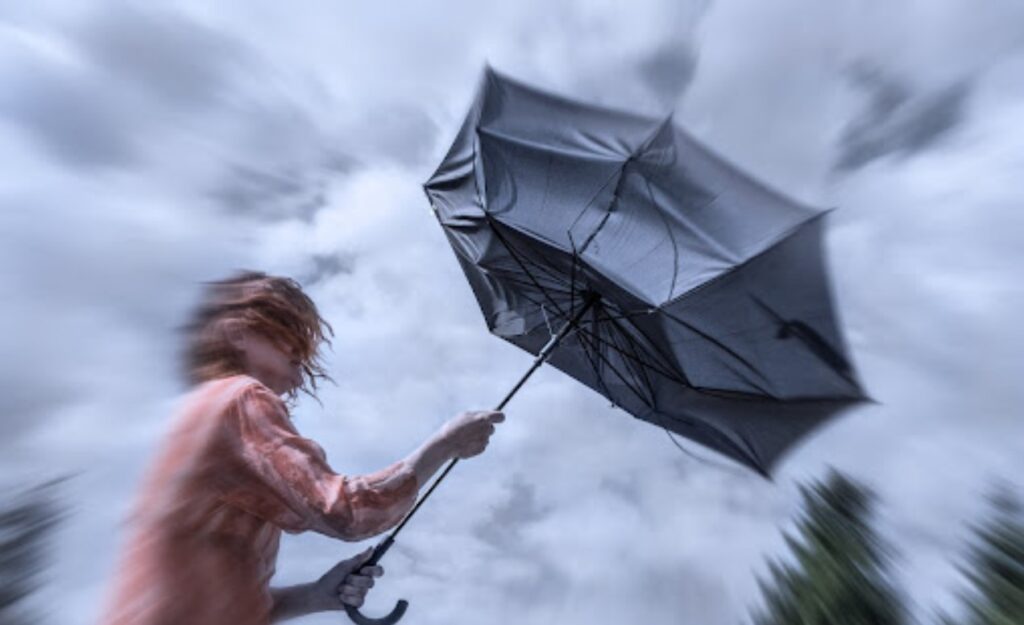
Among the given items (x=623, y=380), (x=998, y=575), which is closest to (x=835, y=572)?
(x=998, y=575)

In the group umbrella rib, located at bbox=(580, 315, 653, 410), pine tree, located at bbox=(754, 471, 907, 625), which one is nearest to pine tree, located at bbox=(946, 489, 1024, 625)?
pine tree, located at bbox=(754, 471, 907, 625)

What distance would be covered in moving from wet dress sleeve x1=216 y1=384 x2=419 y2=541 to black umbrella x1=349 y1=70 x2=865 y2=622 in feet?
5.55

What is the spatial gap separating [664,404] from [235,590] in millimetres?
2998

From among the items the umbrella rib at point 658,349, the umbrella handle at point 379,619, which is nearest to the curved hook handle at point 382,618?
the umbrella handle at point 379,619

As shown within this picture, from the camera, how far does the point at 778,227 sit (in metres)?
3.25

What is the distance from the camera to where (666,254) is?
337 centimetres

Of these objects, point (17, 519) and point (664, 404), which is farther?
point (17, 519)

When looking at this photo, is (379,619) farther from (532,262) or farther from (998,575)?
(998,575)

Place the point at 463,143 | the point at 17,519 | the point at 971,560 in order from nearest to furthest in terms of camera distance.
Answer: the point at 463,143, the point at 971,560, the point at 17,519

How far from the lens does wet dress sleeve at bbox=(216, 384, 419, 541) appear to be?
139 centimetres

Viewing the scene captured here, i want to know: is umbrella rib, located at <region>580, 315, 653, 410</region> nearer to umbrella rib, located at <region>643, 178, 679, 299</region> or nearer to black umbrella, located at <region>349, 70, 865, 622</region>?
black umbrella, located at <region>349, 70, 865, 622</region>

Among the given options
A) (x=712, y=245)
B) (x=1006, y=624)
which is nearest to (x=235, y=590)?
(x=712, y=245)

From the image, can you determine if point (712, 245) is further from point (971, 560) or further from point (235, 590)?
point (971, 560)

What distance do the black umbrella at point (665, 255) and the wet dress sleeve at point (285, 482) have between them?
1691 mm
